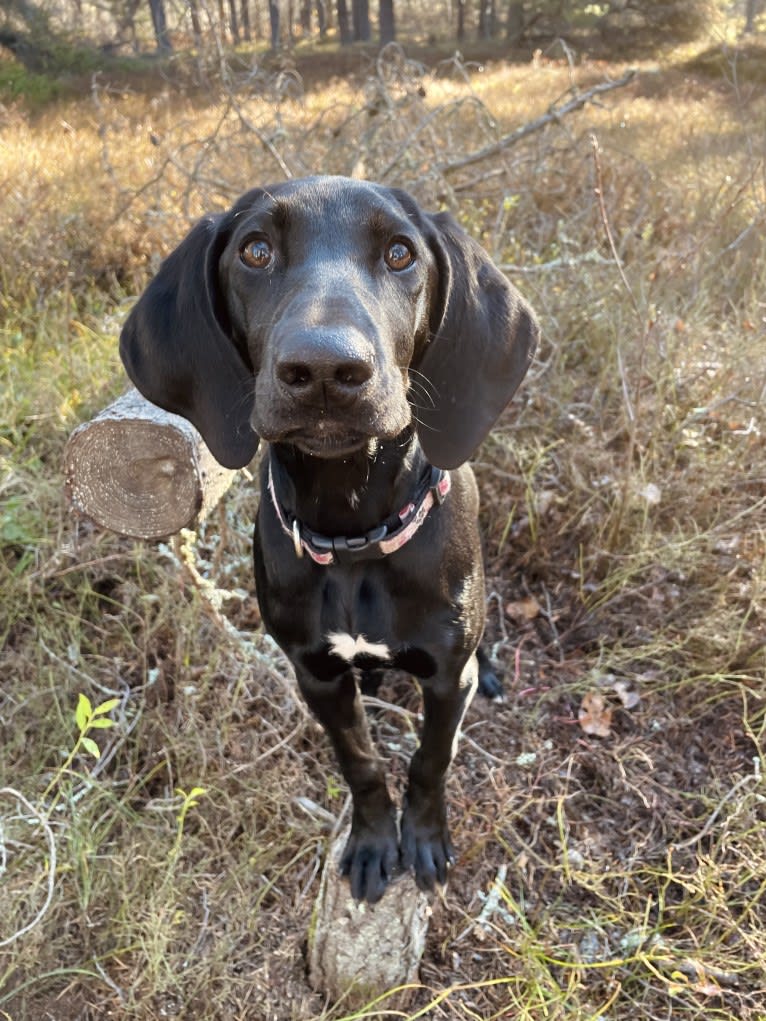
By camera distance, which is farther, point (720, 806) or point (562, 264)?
point (562, 264)

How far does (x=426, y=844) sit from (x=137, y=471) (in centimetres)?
118

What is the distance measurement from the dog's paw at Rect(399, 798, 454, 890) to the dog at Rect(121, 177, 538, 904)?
321 mm

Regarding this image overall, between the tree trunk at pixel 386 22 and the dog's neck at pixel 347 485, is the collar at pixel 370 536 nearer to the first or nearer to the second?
the dog's neck at pixel 347 485

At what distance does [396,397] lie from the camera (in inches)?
50.1

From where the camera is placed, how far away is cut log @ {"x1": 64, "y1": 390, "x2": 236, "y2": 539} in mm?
1751

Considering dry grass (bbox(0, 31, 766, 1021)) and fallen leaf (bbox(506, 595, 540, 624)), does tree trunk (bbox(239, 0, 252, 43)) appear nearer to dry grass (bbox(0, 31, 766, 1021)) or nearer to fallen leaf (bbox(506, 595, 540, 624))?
dry grass (bbox(0, 31, 766, 1021))

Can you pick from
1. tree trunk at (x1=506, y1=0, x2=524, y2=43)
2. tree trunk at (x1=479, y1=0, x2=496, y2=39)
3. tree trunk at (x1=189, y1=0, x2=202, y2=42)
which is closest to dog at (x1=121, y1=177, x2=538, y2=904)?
tree trunk at (x1=189, y1=0, x2=202, y2=42)

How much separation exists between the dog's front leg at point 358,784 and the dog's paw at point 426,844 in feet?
0.13

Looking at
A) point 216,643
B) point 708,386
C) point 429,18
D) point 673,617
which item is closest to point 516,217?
point 708,386

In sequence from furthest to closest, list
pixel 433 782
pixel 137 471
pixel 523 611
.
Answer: pixel 523 611, pixel 433 782, pixel 137 471

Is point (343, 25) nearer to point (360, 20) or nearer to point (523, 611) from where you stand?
point (360, 20)

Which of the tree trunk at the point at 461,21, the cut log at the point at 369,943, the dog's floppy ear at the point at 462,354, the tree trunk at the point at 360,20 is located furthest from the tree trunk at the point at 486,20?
the cut log at the point at 369,943

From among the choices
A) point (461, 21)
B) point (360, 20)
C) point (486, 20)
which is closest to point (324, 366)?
point (360, 20)

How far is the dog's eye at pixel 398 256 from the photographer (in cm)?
147
